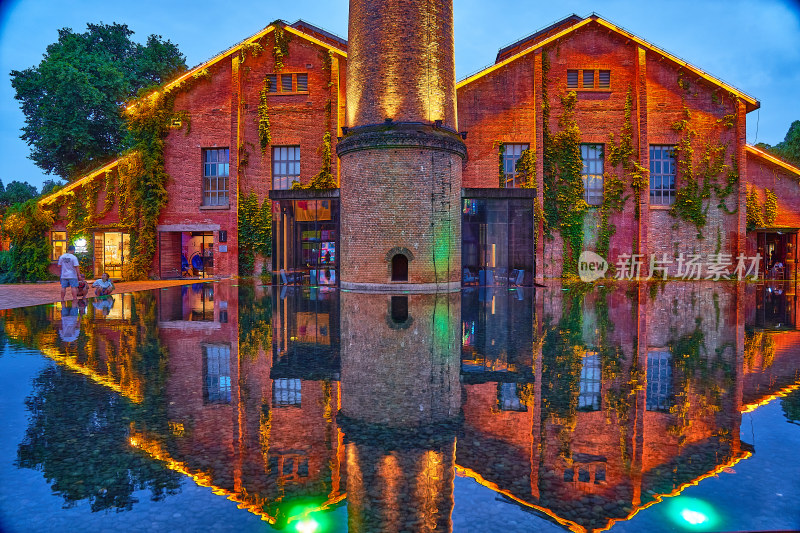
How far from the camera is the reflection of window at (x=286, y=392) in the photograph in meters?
4.72

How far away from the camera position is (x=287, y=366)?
618 centimetres

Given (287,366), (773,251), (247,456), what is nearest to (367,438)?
(247,456)

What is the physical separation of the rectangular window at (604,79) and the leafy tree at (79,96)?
23.0m

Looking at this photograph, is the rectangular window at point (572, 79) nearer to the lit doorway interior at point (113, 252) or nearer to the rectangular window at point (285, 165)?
the rectangular window at point (285, 165)

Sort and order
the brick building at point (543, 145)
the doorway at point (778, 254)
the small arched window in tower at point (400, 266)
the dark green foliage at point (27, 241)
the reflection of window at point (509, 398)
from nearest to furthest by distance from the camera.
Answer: the reflection of window at point (509, 398)
the small arched window in tower at point (400, 266)
the dark green foliage at point (27, 241)
the brick building at point (543, 145)
the doorway at point (778, 254)

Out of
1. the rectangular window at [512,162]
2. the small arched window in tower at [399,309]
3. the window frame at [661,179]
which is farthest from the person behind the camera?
the window frame at [661,179]

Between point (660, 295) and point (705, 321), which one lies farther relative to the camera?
point (660, 295)

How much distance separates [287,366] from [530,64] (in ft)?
72.9

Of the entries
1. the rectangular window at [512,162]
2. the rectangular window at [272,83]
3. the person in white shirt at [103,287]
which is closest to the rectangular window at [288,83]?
the rectangular window at [272,83]

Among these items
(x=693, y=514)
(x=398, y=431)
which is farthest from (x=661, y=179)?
(x=693, y=514)

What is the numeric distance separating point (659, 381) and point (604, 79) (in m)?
22.3

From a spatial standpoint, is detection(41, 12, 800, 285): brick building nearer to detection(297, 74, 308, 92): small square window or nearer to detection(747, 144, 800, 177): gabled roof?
detection(297, 74, 308, 92): small square window

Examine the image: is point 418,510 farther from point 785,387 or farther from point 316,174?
point 316,174

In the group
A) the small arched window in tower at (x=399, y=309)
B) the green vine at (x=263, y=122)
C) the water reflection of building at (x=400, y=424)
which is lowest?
the water reflection of building at (x=400, y=424)
